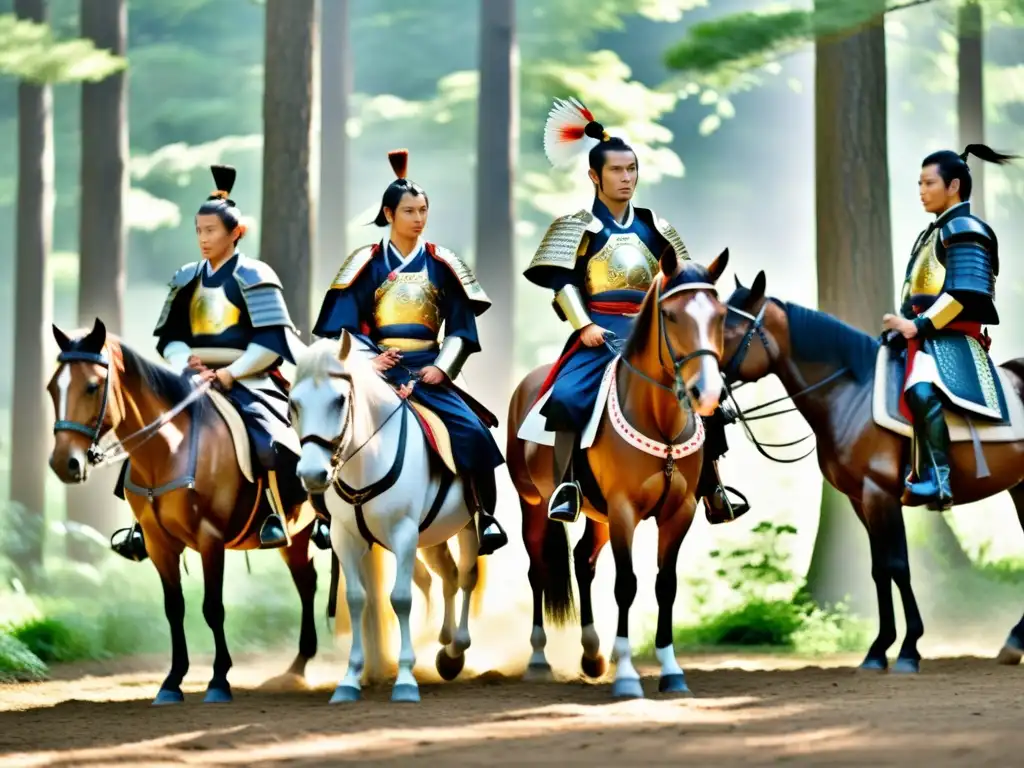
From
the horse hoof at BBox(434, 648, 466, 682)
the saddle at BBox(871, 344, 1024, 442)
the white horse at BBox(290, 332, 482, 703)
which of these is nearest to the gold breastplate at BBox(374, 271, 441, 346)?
the white horse at BBox(290, 332, 482, 703)

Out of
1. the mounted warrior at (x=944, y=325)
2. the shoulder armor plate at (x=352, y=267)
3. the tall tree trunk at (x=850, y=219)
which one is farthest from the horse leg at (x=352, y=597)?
the tall tree trunk at (x=850, y=219)

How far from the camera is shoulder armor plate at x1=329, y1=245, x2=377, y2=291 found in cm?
869

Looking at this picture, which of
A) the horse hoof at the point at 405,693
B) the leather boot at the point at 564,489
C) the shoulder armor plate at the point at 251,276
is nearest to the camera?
the horse hoof at the point at 405,693

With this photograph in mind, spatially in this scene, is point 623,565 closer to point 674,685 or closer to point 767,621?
point 674,685

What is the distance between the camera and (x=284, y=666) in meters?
11.4

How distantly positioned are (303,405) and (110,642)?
553 cm

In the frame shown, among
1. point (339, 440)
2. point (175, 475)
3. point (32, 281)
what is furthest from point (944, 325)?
point (32, 281)

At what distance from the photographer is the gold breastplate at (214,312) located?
8953mm

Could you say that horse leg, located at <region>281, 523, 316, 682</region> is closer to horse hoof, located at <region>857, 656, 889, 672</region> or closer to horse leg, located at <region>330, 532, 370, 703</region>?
horse leg, located at <region>330, 532, 370, 703</region>

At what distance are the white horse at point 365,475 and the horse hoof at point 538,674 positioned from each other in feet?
3.80

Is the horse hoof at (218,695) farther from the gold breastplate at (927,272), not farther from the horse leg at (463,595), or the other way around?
the gold breastplate at (927,272)

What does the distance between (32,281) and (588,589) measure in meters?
9.52

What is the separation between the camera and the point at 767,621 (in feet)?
38.5

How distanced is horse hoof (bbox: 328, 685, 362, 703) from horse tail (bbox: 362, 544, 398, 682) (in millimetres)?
554
